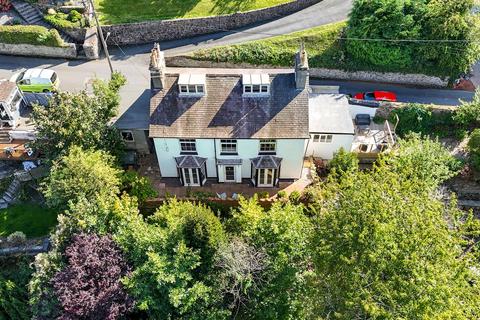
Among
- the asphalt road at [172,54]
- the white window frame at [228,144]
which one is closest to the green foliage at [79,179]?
the asphalt road at [172,54]

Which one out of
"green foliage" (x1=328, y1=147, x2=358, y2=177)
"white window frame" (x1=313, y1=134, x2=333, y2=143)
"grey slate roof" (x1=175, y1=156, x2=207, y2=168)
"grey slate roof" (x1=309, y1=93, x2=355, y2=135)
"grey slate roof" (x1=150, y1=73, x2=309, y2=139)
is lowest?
"green foliage" (x1=328, y1=147, x2=358, y2=177)

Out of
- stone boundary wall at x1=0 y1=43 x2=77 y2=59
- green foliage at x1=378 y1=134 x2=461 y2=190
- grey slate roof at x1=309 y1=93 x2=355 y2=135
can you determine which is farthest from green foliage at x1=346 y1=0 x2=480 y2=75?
stone boundary wall at x1=0 y1=43 x2=77 y2=59

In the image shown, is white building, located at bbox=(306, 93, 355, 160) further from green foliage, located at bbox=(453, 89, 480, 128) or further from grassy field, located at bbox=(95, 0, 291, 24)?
grassy field, located at bbox=(95, 0, 291, 24)

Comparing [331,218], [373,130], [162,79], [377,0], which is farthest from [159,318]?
[377,0]

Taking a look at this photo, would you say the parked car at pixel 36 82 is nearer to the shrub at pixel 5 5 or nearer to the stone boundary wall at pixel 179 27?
the stone boundary wall at pixel 179 27

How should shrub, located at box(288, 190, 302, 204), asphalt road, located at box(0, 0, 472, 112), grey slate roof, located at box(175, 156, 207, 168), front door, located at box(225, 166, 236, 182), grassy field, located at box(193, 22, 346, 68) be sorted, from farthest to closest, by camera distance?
grassy field, located at box(193, 22, 346, 68), asphalt road, located at box(0, 0, 472, 112), front door, located at box(225, 166, 236, 182), grey slate roof, located at box(175, 156, 207, 168), shrub, located at box(288, 190, 302, 204)

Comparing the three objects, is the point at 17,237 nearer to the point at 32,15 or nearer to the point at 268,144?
the point at 268,144

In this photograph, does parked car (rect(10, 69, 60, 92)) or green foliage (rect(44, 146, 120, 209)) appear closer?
green foliage (rect(44, 146, 120, 209))

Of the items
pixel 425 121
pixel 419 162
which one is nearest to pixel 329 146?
pixel 419 162
